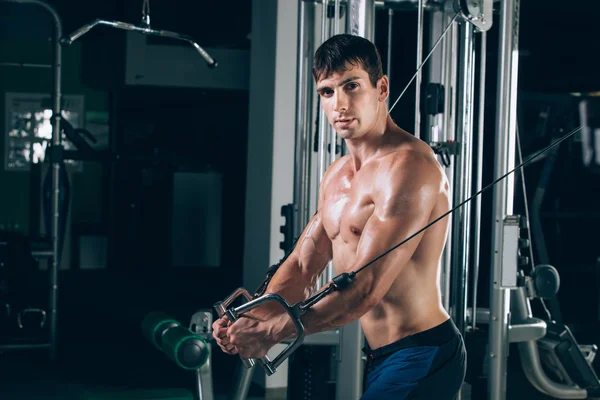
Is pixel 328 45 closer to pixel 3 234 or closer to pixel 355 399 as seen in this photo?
pixel 355 399

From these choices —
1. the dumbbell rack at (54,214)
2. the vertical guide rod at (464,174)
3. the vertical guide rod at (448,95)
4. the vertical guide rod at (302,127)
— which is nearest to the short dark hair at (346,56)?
the vertical guide rod at (464,174)

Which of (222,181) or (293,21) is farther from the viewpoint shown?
(222,181)

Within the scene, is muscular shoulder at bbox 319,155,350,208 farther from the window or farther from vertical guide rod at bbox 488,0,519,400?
the window

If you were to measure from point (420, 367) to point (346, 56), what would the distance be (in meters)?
0.67

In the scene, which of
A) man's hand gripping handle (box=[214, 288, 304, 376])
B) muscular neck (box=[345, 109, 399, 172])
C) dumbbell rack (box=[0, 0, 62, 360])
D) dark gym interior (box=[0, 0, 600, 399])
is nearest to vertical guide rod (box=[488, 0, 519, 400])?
muscular neck (box=[345, 109, 399, 172])

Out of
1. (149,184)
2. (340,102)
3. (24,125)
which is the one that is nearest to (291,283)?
(340,102)

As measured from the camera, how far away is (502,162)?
2.54 meters

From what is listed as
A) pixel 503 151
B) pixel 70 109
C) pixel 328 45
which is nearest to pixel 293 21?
pixel 503 151

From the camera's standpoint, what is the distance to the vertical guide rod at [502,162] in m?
2.54

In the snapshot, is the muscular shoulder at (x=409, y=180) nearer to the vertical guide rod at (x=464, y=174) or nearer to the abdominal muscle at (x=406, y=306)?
the abdominal muscle at (x=406, y=306)

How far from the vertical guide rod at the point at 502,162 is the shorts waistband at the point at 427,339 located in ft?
2.92

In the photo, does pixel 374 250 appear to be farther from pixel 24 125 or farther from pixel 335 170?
pixel 24 125

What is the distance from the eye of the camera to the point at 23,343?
475 cm

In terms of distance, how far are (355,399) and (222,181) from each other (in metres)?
6.20
